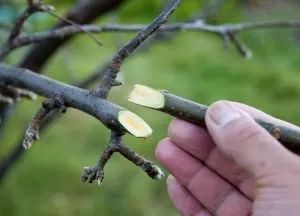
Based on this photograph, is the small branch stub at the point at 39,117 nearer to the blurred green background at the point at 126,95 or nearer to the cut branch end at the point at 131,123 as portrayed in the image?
the cut branch end at the point at 131,123

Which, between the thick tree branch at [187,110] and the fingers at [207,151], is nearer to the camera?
the thick tree branch at [187,110]

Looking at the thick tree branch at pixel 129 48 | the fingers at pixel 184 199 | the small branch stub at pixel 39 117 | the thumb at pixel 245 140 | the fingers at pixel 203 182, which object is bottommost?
the fingers at pixel 184 199

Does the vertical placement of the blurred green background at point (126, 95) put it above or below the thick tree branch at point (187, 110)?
below

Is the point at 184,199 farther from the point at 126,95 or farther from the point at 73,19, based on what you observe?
the point at 126,95

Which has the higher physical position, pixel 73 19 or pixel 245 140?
pixel 245 140

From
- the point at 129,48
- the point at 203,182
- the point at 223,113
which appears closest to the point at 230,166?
the point at 203,182

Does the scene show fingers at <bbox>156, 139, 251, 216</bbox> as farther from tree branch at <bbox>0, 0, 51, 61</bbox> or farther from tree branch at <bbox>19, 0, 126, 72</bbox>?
tree branch at <bbox>19, 0, 126, 72</bbox>

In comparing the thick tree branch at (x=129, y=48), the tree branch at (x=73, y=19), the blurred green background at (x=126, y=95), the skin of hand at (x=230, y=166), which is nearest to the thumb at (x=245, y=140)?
the skin of hand at (x=230, y=166)

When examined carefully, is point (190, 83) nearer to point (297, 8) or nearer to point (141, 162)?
point (297, 8)
